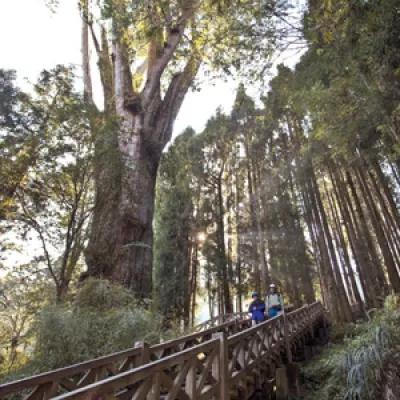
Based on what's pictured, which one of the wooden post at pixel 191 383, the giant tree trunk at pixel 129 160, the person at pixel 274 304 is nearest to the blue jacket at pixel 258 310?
the person at pixel 274 304

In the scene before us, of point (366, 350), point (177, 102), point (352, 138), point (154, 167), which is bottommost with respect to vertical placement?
point (366, 350)

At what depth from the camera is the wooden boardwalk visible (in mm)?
1919

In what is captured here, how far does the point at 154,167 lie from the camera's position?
8875mm

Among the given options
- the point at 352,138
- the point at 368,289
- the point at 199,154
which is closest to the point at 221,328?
the point at 352,138

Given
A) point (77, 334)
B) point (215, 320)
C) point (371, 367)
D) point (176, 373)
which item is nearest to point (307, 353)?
point (215, 320)

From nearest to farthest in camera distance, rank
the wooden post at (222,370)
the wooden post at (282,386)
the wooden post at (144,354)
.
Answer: the wooden post at (222,370) < the wooden post at (144,354) < the wooden post at (282,386)

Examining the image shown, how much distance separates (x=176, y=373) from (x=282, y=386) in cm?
170

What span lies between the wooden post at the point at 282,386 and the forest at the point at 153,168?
524 millimetres

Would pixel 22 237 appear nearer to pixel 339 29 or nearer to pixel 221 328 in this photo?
pixel 221 328

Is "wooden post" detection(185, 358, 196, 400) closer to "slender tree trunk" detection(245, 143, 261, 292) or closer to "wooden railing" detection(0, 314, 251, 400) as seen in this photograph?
"wooden railing" detection(0, 314, 251, 400)

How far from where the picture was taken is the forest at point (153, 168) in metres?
4.33

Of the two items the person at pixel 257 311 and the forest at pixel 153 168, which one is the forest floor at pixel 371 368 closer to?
the forest at pixel 153 168

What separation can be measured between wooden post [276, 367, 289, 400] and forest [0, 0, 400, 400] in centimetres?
52

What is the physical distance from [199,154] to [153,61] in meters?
5.68
